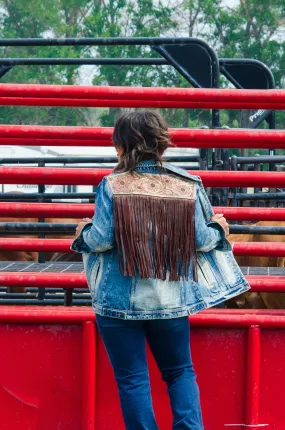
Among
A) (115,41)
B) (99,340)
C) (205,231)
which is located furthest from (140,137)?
(115,41)

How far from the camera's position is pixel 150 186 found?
284 centimetres

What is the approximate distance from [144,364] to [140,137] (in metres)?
0.86

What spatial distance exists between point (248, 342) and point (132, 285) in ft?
2.61

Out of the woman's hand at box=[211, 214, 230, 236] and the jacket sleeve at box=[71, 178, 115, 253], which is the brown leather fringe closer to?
the jacket sleeve at box=[71, 178, 115, 253]

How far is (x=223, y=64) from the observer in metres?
6.26

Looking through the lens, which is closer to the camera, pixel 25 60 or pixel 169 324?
pixel 169 324

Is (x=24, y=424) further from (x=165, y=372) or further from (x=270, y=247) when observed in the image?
(x=270, y=247)

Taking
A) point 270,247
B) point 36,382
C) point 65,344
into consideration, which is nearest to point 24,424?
point 36,382

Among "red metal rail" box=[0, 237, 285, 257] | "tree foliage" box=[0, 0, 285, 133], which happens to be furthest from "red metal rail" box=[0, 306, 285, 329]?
"tree foliage" box=[0, 0, 285, 133]

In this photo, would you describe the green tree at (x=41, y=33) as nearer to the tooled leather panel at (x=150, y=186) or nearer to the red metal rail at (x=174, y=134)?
the red metal rail at (x=174, y=134)

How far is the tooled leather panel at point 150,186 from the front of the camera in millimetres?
2824

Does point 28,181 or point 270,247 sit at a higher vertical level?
point 28,181

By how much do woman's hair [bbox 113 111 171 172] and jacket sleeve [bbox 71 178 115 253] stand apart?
12 cm

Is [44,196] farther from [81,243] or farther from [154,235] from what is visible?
[154,235]
